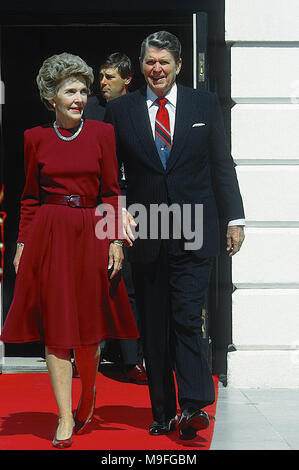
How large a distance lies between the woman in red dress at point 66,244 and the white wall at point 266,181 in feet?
5.47

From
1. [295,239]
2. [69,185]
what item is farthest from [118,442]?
[295,239]

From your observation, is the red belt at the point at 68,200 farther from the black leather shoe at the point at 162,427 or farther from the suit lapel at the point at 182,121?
the black leather shoe at the point at 162,427

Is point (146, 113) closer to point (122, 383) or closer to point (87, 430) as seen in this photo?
point (87, 430)

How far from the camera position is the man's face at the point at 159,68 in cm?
474

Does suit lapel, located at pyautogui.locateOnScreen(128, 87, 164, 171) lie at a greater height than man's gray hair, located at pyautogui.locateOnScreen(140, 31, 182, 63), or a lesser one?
lesser

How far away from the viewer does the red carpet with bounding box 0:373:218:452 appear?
4594 mm

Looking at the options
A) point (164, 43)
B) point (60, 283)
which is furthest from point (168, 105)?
point (60, 283)

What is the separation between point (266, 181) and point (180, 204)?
5.47 feet

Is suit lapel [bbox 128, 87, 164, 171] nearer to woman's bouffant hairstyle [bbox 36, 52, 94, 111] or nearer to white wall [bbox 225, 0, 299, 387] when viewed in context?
woman's bouffant hairstyle [bbox 36, 52, 94, 111]

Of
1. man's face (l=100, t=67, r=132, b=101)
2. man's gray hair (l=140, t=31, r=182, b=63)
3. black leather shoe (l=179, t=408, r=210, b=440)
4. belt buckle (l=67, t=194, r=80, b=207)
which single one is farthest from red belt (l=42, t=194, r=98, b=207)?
man's face (l=100, t=67, r=132, b=101)

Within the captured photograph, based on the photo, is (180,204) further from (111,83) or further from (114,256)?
(111,83)

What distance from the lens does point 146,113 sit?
4809 mm

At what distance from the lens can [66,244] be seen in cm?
464
